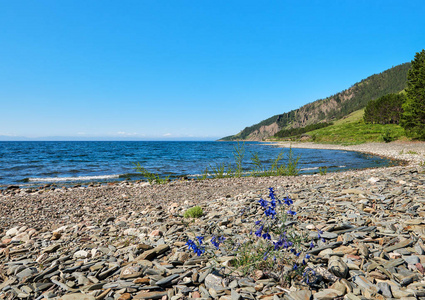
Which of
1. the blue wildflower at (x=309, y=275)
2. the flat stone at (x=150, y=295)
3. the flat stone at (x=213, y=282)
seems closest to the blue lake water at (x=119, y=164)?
the blue wildflower at (x=309, y=275)

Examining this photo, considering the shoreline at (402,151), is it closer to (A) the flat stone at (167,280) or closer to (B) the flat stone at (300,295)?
(B) the flat stone at (300,295)

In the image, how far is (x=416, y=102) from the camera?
121 ft

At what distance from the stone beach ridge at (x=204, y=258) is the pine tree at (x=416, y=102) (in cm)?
3976

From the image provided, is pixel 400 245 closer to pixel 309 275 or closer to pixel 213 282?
pixel 309 275

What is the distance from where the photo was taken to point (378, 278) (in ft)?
10.1

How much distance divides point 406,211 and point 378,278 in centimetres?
278

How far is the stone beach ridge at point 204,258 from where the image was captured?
3.11m

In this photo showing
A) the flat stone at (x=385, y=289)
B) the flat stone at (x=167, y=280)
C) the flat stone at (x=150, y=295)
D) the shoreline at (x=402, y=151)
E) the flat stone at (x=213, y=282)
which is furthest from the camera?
the shoreline at (x=402, y=151)

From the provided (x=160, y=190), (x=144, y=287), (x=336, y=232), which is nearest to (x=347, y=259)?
(x=336, y=232)

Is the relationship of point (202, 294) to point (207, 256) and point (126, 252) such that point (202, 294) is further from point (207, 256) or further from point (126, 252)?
point (126, 252)

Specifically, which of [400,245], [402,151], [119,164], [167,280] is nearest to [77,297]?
[167,280]

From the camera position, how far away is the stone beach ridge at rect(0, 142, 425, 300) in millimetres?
3109

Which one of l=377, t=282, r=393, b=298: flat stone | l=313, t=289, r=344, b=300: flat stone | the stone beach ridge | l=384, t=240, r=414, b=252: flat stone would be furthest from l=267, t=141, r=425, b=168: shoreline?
l=313, t=289, r=344, b=300: flat stone

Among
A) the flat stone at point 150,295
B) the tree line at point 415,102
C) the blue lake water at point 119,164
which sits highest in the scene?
the tree line at point 415,102
